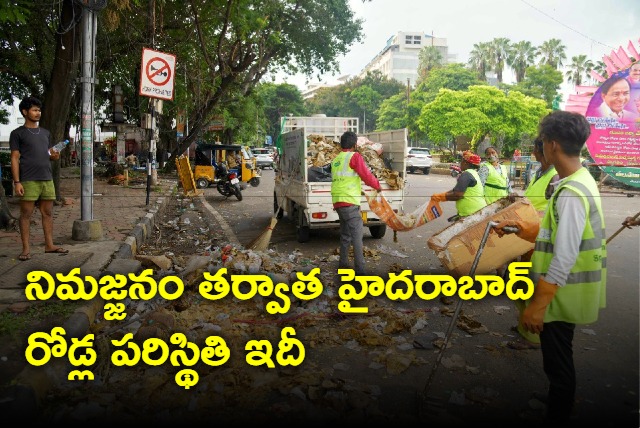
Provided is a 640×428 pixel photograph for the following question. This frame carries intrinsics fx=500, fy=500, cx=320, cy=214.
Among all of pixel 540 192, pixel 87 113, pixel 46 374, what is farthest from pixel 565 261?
pixel 87 113

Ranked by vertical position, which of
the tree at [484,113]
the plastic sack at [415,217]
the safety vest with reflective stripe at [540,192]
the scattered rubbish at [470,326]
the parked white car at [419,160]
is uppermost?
Answer: the tree at [484,113]

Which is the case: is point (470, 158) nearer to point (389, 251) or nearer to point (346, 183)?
point (346, 183)

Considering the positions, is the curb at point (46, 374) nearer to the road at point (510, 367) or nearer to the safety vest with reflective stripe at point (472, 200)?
the road at point (510, 367)

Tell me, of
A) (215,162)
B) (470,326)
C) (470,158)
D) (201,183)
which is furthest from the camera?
(215,162)

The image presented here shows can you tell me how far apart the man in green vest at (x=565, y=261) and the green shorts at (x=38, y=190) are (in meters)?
5.16

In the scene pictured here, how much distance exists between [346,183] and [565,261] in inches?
146

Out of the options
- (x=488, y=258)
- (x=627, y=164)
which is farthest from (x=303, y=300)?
(x=627, y=164)

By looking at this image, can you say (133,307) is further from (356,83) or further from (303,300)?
(356,83)

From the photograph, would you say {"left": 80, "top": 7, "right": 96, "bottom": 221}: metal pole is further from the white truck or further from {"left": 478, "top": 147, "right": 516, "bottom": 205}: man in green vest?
{"left": 478, "top": 147, "right": 516, "bottom": 205}: man in green vest

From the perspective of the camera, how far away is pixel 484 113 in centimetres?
3294

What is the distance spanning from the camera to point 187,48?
1731cm

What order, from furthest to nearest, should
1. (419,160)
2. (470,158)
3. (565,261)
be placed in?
1. (419,160)
2. (470,158)
3. (565,261)

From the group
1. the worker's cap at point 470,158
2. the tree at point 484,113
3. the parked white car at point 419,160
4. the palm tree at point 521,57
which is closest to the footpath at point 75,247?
the worker's cap at point 470,158

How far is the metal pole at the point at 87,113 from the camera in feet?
22.3
